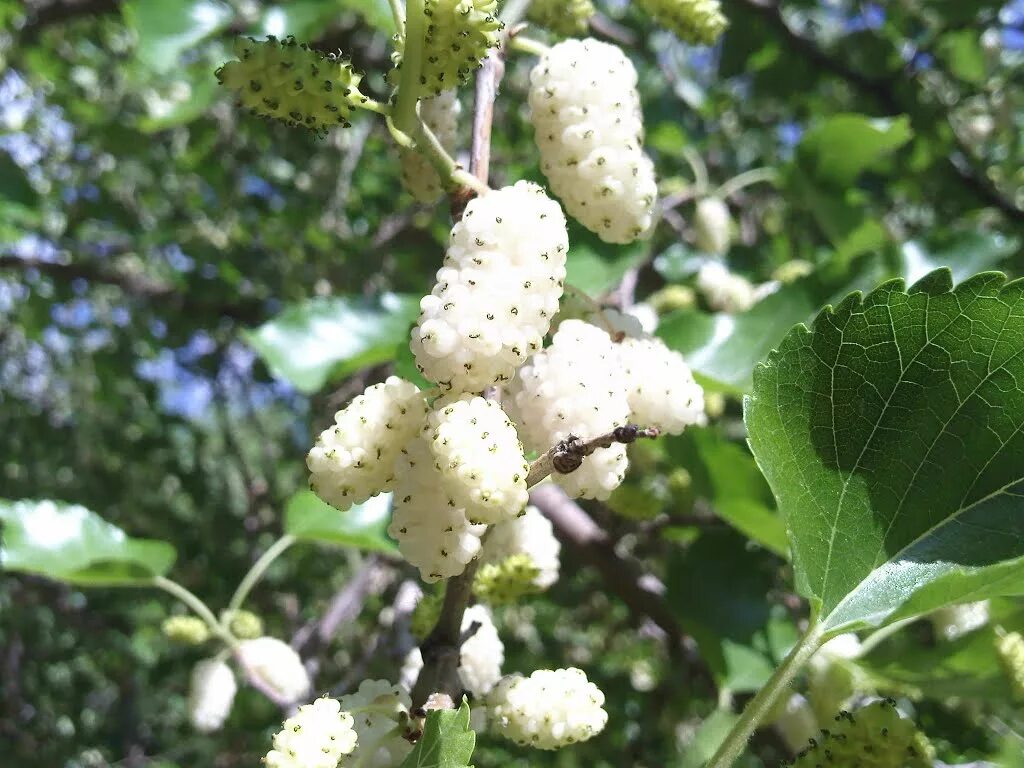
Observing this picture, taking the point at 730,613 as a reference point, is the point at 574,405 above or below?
above

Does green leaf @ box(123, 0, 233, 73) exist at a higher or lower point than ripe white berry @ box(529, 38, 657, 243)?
lower

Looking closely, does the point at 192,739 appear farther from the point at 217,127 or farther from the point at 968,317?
the point at 968,317

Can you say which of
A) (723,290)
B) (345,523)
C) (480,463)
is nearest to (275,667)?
(345,523)

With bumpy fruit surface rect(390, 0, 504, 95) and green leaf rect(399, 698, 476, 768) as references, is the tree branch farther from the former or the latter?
green leaf rect(399, 698, 476, 768)

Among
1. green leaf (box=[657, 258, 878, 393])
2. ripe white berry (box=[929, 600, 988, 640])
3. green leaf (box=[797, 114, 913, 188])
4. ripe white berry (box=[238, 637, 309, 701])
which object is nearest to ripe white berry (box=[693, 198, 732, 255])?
green leaf (box=[797, 114, 913, 188])

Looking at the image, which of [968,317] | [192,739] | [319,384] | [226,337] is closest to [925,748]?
[968,317]

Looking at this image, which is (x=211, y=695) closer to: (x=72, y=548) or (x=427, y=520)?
(x=72, y=548)
